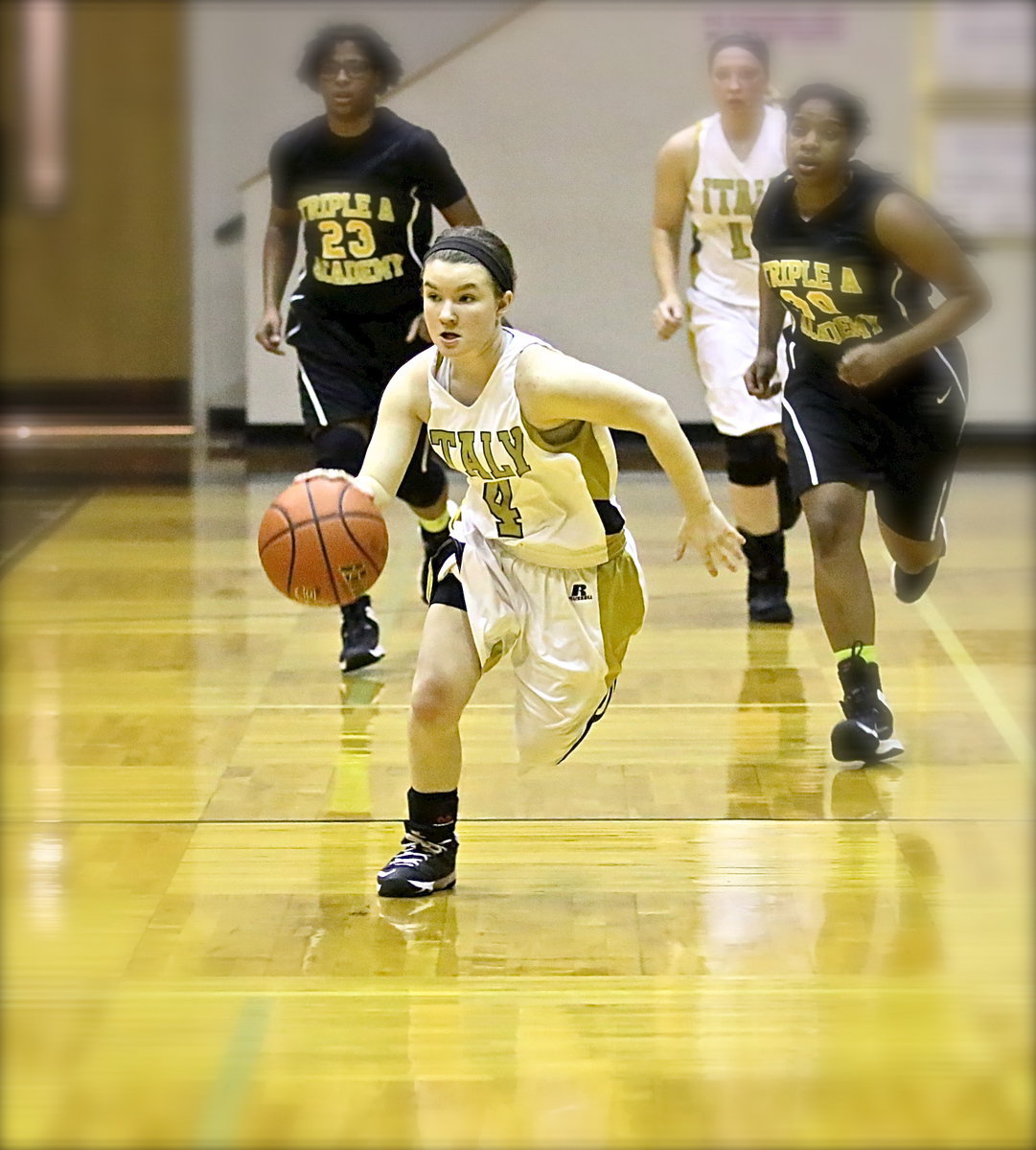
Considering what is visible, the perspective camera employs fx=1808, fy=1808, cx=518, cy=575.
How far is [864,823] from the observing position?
375 centimetres

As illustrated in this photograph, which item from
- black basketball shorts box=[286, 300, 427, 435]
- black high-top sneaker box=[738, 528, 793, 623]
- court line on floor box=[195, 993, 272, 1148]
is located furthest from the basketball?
black high-top sneaker box=[738, 528, 793, 623]

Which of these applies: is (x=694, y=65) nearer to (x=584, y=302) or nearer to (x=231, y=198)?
(x=584, y=302)

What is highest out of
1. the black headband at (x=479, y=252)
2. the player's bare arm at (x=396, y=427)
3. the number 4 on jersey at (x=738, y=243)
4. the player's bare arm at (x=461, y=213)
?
the black headband at (x=479, y=252)

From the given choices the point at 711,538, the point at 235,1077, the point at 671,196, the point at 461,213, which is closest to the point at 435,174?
the point at 461,213

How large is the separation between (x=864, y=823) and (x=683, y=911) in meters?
0.63

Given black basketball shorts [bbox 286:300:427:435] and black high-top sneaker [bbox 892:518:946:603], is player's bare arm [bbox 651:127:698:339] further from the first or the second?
black high-top sneaker [bbox 892:518:946:603]

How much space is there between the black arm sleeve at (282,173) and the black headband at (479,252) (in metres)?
1.72

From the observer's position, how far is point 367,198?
4.82 meters

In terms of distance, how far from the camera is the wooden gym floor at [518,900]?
236 centimetres

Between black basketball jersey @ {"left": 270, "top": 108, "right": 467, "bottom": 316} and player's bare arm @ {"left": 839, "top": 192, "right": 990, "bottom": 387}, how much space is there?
1.36 meters

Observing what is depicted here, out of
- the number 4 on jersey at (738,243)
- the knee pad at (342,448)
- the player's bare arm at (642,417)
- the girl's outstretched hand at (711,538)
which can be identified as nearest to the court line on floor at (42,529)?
the knee pad at (342,448)

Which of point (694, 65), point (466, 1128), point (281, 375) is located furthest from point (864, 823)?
point (281, 375)

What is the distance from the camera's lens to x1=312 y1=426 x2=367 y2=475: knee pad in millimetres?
4949

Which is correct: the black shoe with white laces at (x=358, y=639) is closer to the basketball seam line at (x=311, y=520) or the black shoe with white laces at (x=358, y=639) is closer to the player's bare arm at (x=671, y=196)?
the player's bare arm at (x=671, y=196)
